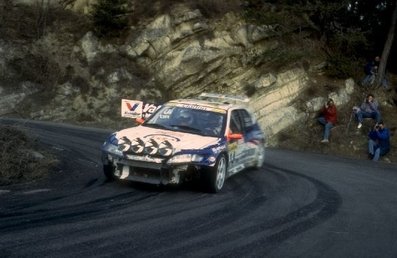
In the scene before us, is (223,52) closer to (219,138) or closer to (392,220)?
(219,138)

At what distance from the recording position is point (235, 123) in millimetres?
11688

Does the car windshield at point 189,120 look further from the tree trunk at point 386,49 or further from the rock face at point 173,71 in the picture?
the tree trunk at point 386,49

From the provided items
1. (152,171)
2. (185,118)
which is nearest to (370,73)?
(185,118)

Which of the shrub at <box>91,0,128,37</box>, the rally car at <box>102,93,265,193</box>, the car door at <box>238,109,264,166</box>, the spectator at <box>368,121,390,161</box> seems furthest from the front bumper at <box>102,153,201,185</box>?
the shrub at <box>91,0,128,37</box>

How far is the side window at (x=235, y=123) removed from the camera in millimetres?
11431

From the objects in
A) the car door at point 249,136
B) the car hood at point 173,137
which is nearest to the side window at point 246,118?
the car door at point 249,136

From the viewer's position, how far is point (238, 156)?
1150 cm

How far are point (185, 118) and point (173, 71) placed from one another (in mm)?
15559

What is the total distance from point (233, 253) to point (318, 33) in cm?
2213

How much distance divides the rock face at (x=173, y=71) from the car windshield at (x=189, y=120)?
13.2 metres

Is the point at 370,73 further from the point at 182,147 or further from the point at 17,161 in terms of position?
the point at 17,161

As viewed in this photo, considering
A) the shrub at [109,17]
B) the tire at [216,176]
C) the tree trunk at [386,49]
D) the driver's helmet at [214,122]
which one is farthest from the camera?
the shrub at [109,17]

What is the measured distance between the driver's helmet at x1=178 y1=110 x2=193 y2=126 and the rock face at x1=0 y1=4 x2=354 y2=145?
43.7 feet

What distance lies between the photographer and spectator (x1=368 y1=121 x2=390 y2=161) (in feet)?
66.3
